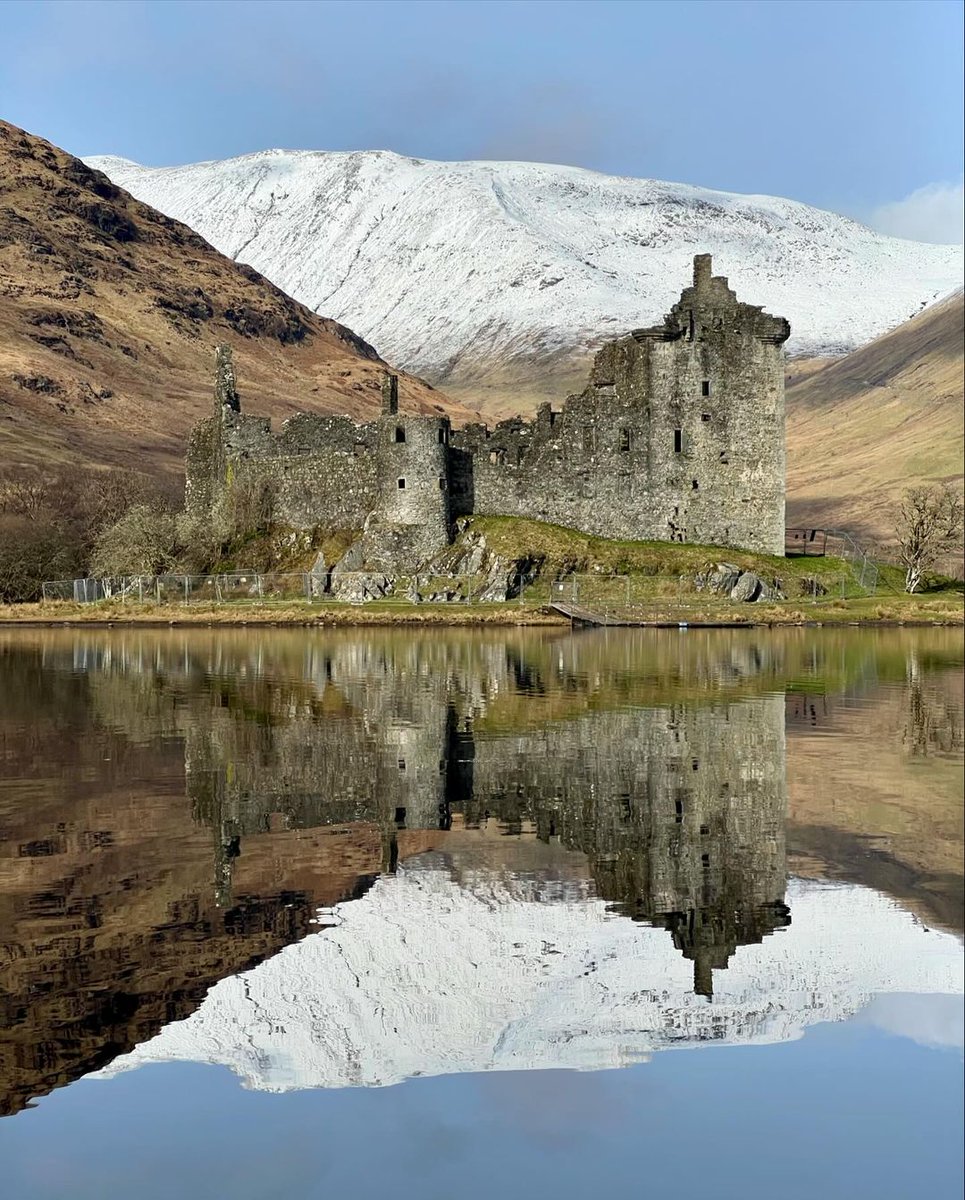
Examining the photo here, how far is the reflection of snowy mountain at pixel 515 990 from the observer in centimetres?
1255

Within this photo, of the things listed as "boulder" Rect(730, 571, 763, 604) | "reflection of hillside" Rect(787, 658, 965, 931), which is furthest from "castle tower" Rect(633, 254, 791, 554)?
"reflection of hillside" Rect(787, 658, 965, 931)

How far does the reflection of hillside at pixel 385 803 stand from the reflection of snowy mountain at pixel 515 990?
0.38 meters

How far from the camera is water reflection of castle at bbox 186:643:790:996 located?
17406mm

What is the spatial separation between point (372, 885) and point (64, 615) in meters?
62.7

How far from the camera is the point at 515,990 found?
14000 mm

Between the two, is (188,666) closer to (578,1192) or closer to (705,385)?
(705,385)

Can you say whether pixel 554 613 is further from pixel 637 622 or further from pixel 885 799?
pixel 885 799

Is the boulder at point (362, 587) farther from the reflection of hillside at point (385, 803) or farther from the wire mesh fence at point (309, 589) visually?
the reflection of hillside at point (385, 803)

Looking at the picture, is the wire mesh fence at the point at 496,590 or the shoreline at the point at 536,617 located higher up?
the wire mesh fence at the point at 496,590

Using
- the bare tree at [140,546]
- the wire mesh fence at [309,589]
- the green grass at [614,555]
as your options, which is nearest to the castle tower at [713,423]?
the green grass at [614,555]

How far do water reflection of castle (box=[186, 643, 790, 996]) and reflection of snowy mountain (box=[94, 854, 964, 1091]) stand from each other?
0.46m

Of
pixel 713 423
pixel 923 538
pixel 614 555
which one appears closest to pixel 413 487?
pixel 614 555

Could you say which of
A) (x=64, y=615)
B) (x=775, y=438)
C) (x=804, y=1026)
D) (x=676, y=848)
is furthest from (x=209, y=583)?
(x=804, y=1026)

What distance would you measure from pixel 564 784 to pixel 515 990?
1023 cm
